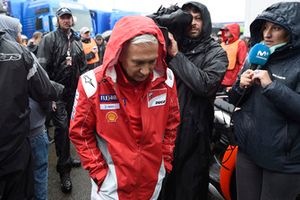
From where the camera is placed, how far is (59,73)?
400 cm

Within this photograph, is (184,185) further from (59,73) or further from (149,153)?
(59,73)

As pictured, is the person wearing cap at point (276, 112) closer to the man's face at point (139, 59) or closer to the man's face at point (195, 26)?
the man's face at point (195, 26)

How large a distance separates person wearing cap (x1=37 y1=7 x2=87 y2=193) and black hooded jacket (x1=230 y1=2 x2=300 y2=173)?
2509 mm

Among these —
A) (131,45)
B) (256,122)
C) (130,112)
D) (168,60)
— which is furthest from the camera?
(168,60)

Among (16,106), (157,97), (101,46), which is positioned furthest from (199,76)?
(101,46)

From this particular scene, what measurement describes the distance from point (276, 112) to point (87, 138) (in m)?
1.23

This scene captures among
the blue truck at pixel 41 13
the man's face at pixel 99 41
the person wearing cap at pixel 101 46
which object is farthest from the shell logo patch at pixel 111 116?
the blue truck at pixel 41 13

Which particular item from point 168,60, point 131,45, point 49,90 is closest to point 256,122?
point 168,60

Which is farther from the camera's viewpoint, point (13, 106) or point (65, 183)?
point (65, 183)

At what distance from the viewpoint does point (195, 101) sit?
2379 mm

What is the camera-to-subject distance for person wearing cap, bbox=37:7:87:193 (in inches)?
149

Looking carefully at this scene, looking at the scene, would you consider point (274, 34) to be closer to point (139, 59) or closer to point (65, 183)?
point (139, 59)

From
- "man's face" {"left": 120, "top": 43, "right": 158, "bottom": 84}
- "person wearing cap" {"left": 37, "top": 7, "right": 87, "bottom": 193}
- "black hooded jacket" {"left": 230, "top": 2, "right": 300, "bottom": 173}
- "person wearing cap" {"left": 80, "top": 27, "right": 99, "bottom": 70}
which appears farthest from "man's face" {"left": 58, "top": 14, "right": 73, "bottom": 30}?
"person wearing cap" {"left": 80, "top": 27, "right": 99, "bottom": 70}

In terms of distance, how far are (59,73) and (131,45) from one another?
8.76ft
